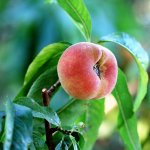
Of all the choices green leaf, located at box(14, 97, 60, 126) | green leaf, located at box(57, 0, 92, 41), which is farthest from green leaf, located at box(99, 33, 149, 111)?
green leaf, located at box(14, 97, 60, 126)

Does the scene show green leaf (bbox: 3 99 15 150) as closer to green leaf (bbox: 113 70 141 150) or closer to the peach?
the peach

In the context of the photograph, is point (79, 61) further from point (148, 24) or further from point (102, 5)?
point (148, 24)

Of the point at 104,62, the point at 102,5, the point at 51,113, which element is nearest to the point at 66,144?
the point at 51,113

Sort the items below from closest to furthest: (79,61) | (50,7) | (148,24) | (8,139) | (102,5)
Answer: (8,139)
(79,61)
(50,7)
(102,5)
(148,24)

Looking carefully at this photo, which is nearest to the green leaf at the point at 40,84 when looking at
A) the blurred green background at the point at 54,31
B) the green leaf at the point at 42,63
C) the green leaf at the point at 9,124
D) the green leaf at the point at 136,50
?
the green leaf at the point at 42,63

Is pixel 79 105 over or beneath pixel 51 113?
beneath

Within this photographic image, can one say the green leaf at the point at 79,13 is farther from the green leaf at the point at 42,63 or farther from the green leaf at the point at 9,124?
the green leaf at the point at 9,124
